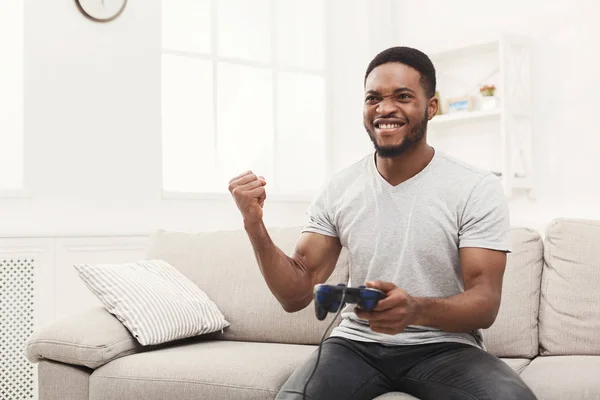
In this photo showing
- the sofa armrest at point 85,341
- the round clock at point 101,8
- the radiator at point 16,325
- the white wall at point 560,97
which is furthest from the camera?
the white wall at point 560,97

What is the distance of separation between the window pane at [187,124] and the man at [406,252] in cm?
225

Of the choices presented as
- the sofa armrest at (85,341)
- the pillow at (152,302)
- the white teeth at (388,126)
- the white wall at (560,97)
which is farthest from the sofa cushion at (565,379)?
the white wall at (560,97)

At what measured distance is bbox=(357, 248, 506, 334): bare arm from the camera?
153 cm

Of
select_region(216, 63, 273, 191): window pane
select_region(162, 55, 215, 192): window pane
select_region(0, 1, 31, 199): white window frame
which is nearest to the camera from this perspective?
select_region(0, 1, 31, 199): white window frame

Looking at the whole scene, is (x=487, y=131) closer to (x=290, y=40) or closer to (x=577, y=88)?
(x=577, y=88)

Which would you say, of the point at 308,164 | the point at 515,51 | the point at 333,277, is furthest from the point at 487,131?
the point at 333,277

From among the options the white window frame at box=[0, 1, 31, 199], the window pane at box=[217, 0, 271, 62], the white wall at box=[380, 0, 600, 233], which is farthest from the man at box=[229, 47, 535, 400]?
the window pane at box=[217, 0, 271, 62]

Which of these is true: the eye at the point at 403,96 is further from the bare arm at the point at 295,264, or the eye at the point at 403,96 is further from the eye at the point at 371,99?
the bare arm at the point at 295,264

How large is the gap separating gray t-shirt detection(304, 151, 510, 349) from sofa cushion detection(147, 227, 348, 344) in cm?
52

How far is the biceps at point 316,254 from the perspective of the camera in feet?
6.59

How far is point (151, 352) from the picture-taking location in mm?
2350

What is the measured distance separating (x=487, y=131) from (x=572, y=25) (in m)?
0.70

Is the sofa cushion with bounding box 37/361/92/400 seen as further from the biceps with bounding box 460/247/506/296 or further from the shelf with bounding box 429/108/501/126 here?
the shelf with bounding box 429/108/501/126

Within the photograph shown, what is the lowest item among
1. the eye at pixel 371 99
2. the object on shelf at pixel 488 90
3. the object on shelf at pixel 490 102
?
the eye at pixel 371 99
